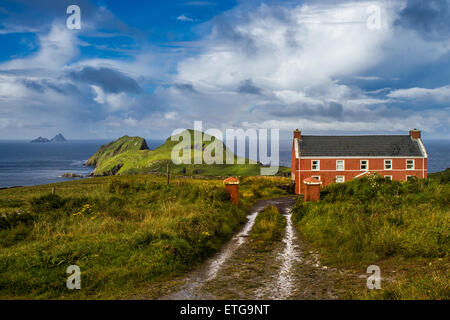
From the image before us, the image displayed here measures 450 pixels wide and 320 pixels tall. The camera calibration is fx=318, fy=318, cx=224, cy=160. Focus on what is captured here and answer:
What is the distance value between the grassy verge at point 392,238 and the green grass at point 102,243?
3.79 m

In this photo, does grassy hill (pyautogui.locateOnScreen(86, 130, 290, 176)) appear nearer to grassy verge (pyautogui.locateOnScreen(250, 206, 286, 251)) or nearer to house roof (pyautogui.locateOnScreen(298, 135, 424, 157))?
house roof (pyautogui.locateOnScreen(298, 135, 424, 157))

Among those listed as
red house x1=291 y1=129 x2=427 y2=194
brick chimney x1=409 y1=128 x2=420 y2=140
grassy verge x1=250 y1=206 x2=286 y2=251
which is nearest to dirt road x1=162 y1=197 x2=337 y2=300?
grassy verge x1=250 y1=206 x2=286 y2=251

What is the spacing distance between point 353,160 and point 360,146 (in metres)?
2.36

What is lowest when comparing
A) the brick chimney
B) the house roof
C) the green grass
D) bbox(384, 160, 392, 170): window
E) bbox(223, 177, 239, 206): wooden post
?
the green grass

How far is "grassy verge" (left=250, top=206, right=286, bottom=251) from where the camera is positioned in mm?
11297

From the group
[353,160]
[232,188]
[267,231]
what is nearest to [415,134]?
[353,160]

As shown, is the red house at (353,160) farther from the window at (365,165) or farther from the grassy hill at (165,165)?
the grassy hill at (165,165)

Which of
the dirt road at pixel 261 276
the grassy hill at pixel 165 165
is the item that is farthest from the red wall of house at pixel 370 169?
the grassy hill at pixel 165 165

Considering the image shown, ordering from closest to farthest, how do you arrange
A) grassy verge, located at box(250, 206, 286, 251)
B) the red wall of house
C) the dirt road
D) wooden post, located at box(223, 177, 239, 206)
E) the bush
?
the dirt road → the bush → grassy verge, located at box(250, 206, 286, 251) → wooden post, located at box(223, 177, 239, 206) → the red wall of house

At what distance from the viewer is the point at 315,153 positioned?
37875 millimetres

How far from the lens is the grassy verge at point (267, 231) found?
11297mm
